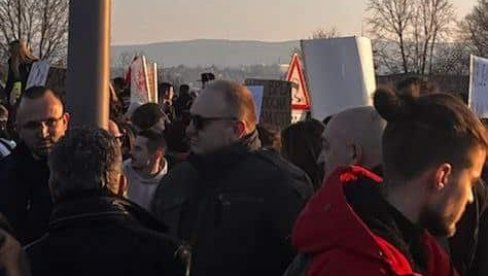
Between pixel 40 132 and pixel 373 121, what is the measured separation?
1.94m

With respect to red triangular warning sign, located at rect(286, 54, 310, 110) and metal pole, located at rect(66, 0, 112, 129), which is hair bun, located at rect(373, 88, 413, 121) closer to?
metal pole, located at rect(66, 0, 112, 129)

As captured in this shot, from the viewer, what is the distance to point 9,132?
9.20m

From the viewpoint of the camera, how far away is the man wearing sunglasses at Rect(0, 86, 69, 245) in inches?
185

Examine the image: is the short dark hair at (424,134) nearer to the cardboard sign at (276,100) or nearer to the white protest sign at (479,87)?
the white protest sign at (479,87)

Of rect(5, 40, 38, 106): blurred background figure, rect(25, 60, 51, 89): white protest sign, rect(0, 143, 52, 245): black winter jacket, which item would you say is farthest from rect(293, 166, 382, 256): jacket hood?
rect(5, 40, 38, 106): blurred background figure

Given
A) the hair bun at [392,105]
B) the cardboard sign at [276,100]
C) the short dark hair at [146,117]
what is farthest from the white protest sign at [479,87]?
the hair bun at [392,105]

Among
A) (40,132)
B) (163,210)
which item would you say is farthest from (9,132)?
(163,210)

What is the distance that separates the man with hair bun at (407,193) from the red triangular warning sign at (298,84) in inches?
331

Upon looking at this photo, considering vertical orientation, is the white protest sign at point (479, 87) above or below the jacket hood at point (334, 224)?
above

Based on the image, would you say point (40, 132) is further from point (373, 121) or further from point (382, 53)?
point (382, 53)

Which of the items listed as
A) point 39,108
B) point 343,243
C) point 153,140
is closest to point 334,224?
point 343,243

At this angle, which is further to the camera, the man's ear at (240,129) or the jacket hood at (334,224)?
the man's ear at (240,129)

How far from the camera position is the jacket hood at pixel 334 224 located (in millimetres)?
2555

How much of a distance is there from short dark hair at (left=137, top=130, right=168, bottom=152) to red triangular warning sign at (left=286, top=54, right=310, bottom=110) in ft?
14.3
